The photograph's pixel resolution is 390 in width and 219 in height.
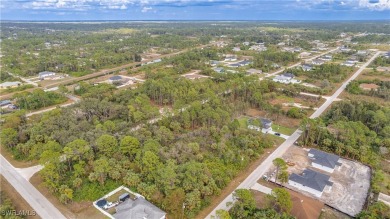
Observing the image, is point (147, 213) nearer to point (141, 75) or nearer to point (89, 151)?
point (89, 151)

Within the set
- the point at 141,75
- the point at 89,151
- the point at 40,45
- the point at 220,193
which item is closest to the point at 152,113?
the point at 89,151

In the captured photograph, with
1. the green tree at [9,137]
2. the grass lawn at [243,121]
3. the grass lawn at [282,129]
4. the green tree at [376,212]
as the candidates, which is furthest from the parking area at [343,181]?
the green tree at [9,137]

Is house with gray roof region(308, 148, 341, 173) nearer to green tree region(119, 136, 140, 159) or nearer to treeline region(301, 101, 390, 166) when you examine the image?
treeline region(301, 101, 390, 166)

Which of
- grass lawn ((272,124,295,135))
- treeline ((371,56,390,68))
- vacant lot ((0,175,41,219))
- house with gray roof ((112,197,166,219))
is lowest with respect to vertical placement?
vacant lot ((0,175,41,219))

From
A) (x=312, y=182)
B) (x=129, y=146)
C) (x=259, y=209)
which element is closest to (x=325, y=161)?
(x=312, y=182)

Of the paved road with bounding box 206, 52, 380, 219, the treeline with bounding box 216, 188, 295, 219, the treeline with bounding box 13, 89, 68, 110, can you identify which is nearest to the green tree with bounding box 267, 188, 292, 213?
the treeline with bounding box 216, 188, 295, 219
